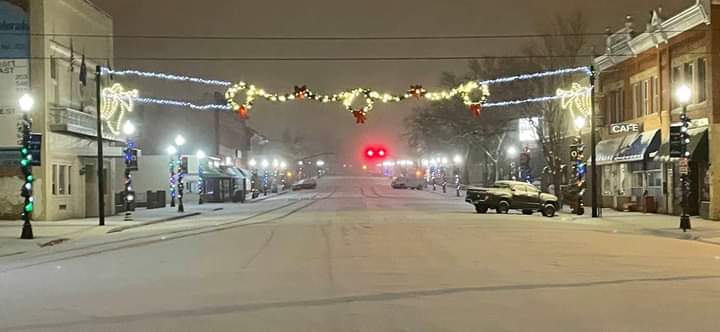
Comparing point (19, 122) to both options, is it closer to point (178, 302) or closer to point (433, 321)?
point (178, 302)

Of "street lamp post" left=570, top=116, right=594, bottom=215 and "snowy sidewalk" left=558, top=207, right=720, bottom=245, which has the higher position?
"street lamp post" left=570, top=116, right=594, bottom=215

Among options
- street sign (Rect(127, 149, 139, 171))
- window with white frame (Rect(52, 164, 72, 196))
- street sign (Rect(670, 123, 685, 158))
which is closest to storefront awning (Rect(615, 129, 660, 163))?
street sign (Rect(670, 123, 685, 158))

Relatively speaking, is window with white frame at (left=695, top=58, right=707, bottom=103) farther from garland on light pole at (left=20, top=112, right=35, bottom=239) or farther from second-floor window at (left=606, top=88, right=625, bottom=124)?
garland on light pole at (left=20, top=112, right=35, bottom=239)

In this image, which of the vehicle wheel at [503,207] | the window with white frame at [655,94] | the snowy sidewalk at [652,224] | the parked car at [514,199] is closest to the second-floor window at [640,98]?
the window with white frame at [655,94]

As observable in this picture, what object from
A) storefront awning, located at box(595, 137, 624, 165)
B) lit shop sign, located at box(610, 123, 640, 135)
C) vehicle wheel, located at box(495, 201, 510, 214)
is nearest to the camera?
lit shop sign, located at box(610, 123, 640, 135)

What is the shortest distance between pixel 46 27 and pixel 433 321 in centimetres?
3299

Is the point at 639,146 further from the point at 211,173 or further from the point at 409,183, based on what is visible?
the point at 409,183

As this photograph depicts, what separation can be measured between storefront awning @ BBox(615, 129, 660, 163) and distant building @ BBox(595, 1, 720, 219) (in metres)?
0.05

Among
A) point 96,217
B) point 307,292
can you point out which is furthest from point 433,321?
point 96,217

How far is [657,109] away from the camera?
4250 cm

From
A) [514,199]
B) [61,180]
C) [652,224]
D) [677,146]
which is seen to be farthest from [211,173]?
[677,146]

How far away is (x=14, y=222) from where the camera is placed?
39.2 meters

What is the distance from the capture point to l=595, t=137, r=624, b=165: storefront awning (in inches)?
1895

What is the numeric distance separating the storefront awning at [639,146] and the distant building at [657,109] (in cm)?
5
